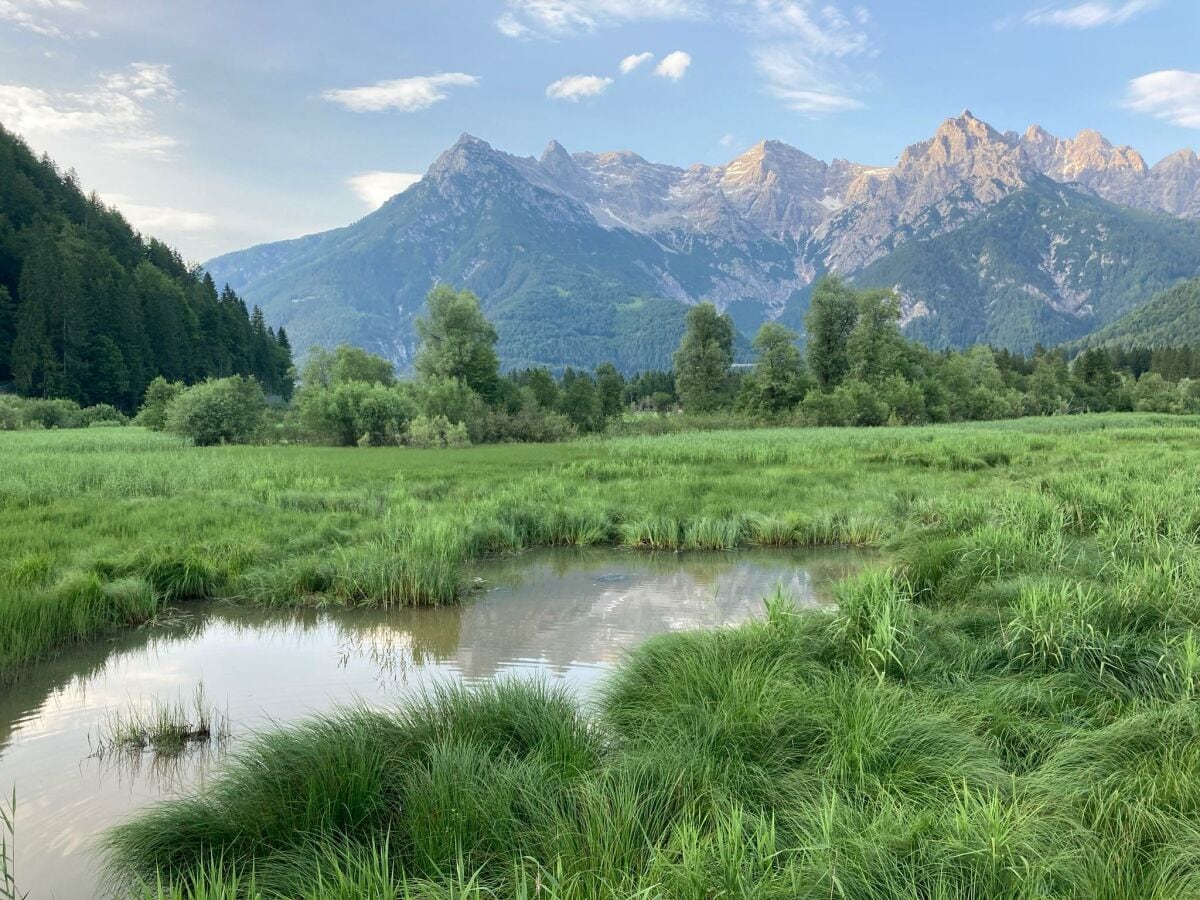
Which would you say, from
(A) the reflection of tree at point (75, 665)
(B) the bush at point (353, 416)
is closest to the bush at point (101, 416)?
(B) the bush at point (353, 416)

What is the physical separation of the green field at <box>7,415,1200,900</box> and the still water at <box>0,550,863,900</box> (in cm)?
56

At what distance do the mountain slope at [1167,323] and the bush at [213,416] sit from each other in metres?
194

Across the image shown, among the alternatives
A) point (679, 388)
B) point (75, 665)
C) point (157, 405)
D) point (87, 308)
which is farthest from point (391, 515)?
point (87, 308)

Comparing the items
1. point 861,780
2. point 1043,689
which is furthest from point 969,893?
point 1043,689

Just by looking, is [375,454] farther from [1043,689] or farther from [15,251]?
[15,251]

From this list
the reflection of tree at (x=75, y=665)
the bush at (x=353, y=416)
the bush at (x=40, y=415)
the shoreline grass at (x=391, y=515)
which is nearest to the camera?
the reflection of tree at (x=75, y=665)

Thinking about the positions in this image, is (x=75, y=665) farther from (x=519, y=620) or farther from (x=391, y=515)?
(x=391, y=515)

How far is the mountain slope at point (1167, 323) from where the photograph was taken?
6718 inches

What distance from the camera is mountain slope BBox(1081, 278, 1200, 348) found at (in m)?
171

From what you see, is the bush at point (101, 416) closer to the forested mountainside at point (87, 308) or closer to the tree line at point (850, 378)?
the forested mountainside at point (87, 308)

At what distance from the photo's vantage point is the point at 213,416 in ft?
135

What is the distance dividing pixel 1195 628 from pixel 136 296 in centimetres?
9694

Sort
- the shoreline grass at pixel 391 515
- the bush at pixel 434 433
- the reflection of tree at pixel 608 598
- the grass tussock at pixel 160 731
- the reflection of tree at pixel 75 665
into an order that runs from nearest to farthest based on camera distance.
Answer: the grass tussock at pixel 160 731
the reflection of tree at pixel 75 665
the reflection of tree at pixel 608 598
the shoreline grass at pixel 391 515
the bush at pixel 434 433

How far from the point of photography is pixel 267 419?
46.1m
